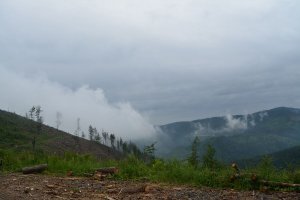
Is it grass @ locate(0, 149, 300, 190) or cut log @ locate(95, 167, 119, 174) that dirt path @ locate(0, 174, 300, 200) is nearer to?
grass @ locate(0, 149, 300, 190)

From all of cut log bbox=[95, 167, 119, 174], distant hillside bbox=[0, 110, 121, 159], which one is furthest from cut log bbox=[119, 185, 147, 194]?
distant hillside bbox=[0, 110, 121, 159]

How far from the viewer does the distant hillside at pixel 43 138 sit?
4820 inches

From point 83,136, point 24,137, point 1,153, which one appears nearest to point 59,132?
point 83,136

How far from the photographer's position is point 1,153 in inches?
605

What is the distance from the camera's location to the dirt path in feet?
29.7

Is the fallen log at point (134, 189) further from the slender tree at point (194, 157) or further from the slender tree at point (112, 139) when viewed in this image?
the slender tree at point (112, 139)

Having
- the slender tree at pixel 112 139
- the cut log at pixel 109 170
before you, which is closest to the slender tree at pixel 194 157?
the cut log at pixel 109 170

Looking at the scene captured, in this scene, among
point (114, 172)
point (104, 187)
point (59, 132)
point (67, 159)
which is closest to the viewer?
point (104, 187)

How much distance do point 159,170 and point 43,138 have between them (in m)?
136

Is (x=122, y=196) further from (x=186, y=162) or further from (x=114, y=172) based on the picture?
(x=186, y=162)

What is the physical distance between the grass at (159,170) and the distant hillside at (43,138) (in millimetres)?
101108

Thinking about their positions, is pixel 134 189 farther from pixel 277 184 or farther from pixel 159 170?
pixel 277 184

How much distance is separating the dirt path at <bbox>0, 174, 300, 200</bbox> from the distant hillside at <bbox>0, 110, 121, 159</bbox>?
10548 centimetres

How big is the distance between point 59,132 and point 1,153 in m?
152
